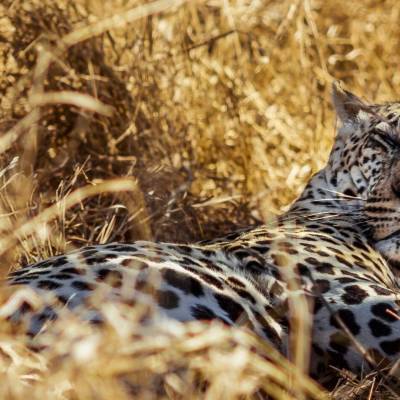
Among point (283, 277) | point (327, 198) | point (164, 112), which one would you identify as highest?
point (164, 112)

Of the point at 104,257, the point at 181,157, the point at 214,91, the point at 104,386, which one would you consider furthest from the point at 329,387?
the point at 214,91

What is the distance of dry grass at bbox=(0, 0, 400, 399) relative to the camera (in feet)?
15.9

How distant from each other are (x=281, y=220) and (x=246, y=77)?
1802 millimetres

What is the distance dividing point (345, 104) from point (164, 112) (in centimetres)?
93

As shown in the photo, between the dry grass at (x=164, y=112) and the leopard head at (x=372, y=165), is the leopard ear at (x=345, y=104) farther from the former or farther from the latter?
the dry grass at (x=164, y=112)

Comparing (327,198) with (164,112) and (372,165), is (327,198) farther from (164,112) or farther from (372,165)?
(164,112)

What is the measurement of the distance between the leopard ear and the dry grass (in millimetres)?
608

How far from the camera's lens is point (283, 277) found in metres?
3.81

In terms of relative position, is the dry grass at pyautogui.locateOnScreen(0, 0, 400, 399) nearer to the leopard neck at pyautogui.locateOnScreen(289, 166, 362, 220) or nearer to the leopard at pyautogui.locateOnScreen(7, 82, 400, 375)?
the leopard at pyautogui.locateOnScreen(7, 82, 400, 375)

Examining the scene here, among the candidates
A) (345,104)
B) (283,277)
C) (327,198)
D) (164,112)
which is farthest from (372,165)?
(164,112)

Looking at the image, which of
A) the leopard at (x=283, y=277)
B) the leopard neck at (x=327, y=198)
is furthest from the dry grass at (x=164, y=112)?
the leopard neck at (x=327, y=198)

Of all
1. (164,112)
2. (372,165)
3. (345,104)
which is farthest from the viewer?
(164,112)

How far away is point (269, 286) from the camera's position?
3.76 metres

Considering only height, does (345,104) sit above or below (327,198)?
above
